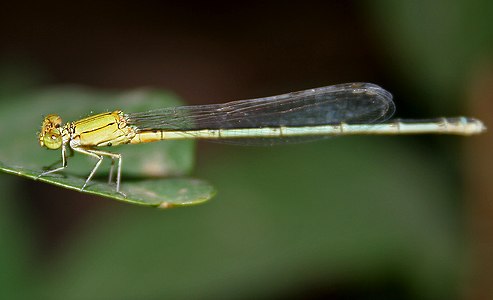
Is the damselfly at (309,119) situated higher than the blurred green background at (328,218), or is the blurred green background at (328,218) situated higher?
the damselfly at (309,119)

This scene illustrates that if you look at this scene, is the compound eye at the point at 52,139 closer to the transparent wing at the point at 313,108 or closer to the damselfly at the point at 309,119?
the damselfly at the point at 309,119

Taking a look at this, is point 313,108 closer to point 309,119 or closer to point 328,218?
point 309,119

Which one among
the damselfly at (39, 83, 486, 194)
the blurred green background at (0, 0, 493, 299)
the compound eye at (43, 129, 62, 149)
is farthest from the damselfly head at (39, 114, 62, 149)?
the damselfly at (39, 83, 486, 194)

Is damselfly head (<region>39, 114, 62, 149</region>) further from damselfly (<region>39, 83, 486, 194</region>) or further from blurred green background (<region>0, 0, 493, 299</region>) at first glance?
damselfly (<region>39, 83, 486, 194</region>)

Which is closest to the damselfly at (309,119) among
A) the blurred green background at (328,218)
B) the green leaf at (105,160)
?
the green leaf at (105,160)

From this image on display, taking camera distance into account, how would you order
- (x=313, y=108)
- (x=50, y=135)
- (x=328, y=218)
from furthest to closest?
(x=328, y=218)
(x=313, y=108)
(x=50, y=135)

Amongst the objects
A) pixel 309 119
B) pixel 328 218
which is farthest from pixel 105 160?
pixel 328 218
